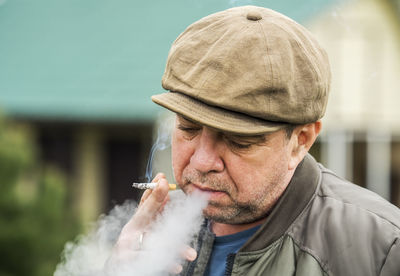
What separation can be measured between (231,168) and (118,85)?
7091 mm

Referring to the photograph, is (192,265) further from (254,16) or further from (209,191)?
(254,16)

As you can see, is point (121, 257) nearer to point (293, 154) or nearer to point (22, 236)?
point (293, 154)

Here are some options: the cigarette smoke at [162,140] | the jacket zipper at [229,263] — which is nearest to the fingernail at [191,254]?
the jacket zipper at [229,263]

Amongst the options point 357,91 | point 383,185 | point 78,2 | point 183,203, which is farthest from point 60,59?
point 183,203

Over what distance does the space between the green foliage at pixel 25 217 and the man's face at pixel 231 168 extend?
3.52 metres

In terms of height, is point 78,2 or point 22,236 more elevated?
point 78,2

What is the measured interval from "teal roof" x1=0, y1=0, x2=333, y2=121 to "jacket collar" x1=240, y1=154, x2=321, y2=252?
5.92m

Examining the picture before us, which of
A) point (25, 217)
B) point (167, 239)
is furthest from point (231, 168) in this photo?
point (25, 217)

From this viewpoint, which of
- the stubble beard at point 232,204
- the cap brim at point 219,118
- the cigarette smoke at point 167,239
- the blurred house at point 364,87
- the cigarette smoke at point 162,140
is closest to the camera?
the cap brim at point 219,118

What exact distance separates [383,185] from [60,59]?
535cm

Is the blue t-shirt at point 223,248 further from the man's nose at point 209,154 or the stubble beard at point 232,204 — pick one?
the man's nose at point 209,154

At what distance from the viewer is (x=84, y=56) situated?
9141mm

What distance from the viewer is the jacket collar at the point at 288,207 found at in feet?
5.97

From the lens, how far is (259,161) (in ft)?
5.80
